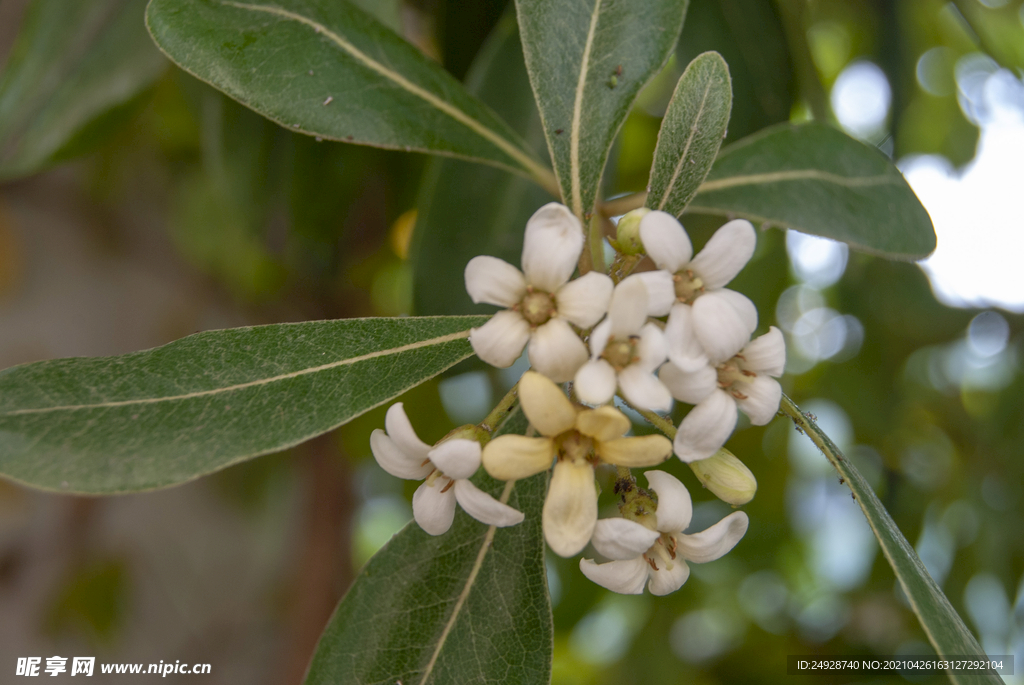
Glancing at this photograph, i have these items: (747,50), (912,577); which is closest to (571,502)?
(912,577)

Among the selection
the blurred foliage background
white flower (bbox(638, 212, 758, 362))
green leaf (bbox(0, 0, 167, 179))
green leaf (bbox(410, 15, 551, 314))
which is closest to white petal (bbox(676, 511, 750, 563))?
white flower (bbox(638, 212, 758, 362))

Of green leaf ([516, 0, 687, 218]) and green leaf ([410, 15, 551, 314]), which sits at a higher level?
green leaf ([516, 0, 687, 218])

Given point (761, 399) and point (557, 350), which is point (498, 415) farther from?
point (761, 399)

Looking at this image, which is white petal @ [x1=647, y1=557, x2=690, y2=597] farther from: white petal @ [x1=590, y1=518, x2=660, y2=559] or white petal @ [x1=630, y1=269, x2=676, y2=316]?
white petal @ [x1=630, y1=269, x2=676, y2=316]

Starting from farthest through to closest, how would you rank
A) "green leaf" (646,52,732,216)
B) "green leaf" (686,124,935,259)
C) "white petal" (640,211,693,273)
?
"green leaf" (686,124,935,259), "green leaf" (646,52,732,216), "white petal" (640,211,693,273)

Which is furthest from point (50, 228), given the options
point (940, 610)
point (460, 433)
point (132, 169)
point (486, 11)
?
point (940, 610)

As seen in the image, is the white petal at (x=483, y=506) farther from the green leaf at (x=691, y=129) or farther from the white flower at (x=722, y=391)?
the green leaf at (x=691, y=129)

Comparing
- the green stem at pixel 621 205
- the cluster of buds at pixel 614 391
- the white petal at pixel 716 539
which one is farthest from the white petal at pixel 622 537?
the green stem at pixel 621 205
